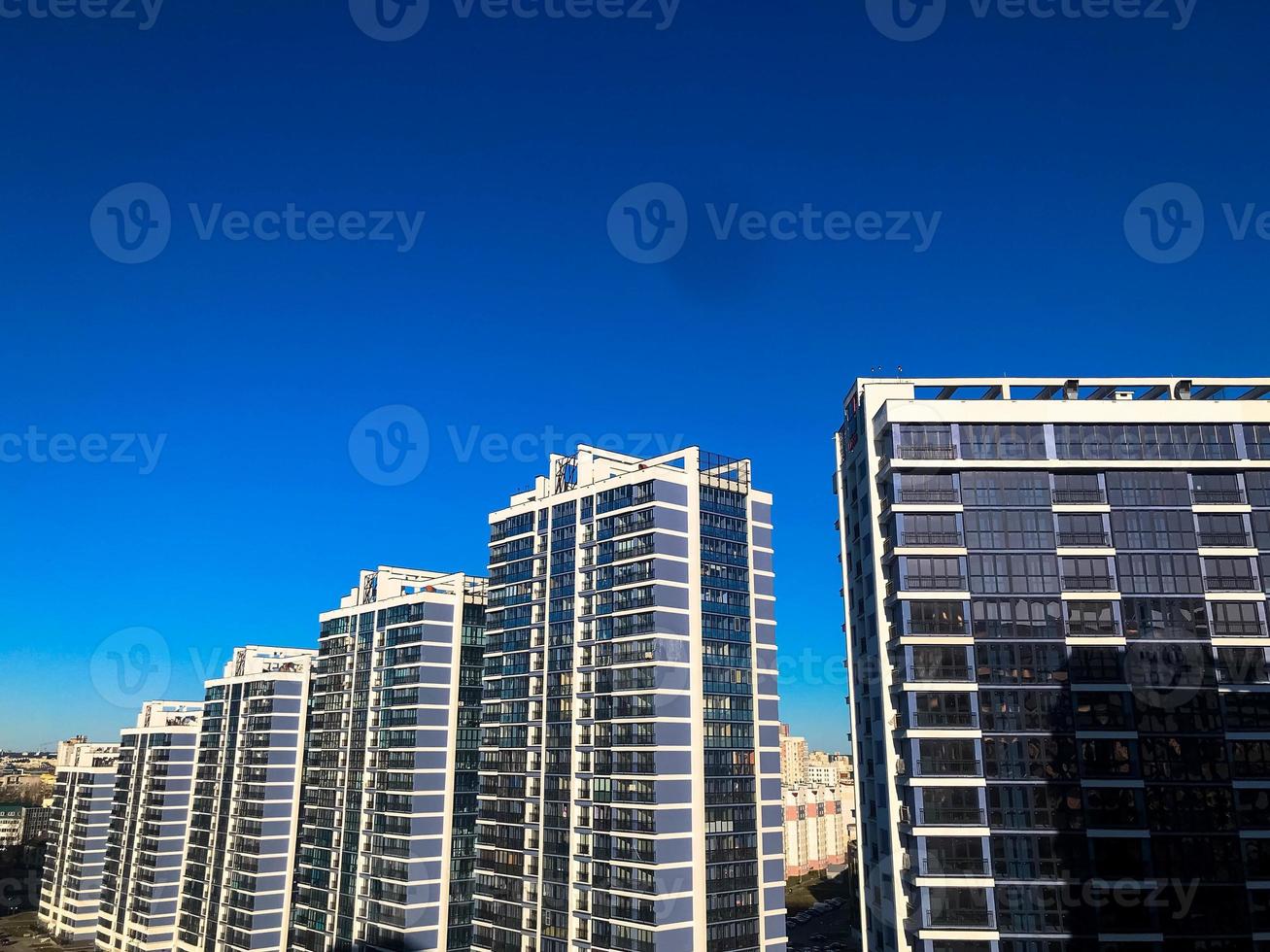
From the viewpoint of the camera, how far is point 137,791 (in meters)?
138

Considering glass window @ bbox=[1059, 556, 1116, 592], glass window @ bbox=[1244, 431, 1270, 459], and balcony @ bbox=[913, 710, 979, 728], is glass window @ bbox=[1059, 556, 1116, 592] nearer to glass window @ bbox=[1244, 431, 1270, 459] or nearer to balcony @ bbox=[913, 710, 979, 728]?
balcony @ bbox=[913, 710, 979, 728]

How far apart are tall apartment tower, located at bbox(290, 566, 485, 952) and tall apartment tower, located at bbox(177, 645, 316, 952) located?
606 centimetres

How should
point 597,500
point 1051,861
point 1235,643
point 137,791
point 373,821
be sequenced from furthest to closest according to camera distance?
point 137,791 < point 373,821 < point 597,500 < point 1235,643 < point 1051,861

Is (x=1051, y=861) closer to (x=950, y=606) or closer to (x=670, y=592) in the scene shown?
(x=950, y=606)

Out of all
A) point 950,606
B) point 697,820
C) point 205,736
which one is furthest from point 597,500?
point 205,736

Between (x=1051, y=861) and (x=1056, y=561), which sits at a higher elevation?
(x=1056, y=561)

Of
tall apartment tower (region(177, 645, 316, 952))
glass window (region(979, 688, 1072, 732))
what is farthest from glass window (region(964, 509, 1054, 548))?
tall apartment tower (region(177, 645, 316, 952))

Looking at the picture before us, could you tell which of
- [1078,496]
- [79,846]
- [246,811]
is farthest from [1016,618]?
[79,846]

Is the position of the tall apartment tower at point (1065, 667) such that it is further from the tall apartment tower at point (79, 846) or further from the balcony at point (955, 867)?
the tall apartment tower at point (79, 846)

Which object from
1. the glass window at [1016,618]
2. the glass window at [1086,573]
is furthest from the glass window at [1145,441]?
the glass window at [1016,618]

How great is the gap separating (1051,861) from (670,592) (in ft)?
101

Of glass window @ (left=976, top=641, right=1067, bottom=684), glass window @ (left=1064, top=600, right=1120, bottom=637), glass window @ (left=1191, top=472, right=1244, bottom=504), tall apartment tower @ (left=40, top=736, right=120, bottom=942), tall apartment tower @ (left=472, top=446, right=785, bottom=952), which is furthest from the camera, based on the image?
tall apartment tower @ (left=40, top=736, right=120, bottom=942)

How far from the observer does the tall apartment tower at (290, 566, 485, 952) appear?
281 feet

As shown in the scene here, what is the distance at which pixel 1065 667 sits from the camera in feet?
172
